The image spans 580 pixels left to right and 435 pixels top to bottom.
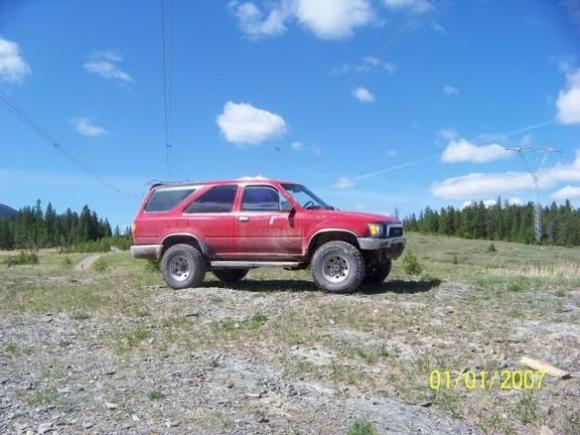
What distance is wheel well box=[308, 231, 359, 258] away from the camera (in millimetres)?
10258

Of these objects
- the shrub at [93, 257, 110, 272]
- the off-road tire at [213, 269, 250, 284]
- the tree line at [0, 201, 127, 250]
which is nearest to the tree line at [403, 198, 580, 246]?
the tree line at [0, 201, 127, 250]

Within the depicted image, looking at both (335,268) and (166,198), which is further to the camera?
(166,198)

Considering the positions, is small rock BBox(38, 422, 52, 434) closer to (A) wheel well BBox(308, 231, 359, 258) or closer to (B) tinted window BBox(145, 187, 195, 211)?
(A) wheel well BBox(308, 231, 359, 258)

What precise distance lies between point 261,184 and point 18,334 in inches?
188

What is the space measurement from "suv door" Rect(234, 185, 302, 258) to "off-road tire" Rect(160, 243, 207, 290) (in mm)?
839

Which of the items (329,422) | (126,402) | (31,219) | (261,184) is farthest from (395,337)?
(31,219)

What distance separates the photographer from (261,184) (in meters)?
10.9

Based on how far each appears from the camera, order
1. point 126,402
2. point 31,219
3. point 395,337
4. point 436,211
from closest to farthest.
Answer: point 126,402, point 395,337, point 436,211, point 31,219

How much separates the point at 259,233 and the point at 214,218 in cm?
97

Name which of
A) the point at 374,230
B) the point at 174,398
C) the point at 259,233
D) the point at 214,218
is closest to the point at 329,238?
the point at 374,230

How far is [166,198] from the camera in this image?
11.6 metres

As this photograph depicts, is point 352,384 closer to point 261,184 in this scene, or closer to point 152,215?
point 261,184

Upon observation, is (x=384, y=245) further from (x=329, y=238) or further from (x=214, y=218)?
(x=214, y=218)

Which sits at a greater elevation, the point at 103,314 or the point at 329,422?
the point at 103,314
